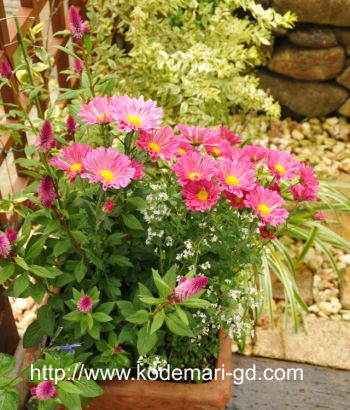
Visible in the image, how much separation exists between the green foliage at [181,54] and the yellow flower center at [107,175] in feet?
3.40

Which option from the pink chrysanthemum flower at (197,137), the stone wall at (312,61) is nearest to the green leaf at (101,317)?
the pink chrysanthemum flower at (197,137)

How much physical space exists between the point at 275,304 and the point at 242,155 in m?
1.19

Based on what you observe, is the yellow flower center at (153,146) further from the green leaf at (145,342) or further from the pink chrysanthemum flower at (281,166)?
the green leaf at (145,342)

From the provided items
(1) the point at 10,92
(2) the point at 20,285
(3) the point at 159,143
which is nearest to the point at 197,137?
(3) the point at 159,143

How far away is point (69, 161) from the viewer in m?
1.12

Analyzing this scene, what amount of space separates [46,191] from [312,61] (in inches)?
87.3

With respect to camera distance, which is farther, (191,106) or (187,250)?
(191,106)

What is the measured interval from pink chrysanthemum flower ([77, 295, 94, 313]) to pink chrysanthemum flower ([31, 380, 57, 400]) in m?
0.17

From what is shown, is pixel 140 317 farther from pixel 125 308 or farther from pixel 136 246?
pixel 136 246

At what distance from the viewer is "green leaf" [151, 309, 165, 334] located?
1110 millimetres

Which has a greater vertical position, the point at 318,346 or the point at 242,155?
the point at 242,155

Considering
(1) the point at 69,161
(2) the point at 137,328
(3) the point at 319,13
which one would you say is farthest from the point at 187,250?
(3) the point at 319,13

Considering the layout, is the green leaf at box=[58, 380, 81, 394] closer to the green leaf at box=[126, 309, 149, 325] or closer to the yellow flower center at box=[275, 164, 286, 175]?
Answer: the green leaf at box=[126, 309, 149, 325]

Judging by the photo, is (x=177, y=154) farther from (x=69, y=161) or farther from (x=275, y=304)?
(x=275, y=304)
